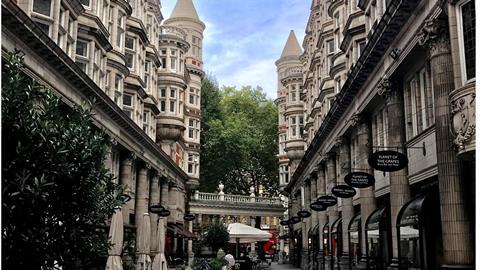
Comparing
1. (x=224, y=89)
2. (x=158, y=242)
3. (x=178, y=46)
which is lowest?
(x=158, y=242)

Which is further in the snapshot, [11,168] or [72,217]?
[72,217]

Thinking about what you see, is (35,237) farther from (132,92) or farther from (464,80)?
(132,92)

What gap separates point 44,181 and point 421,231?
40.5 feet

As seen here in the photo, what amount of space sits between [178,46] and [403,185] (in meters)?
36.2

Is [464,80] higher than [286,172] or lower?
lower

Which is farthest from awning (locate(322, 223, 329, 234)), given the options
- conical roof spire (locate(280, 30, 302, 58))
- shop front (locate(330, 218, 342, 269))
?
conical roof spire (locate(280, 30, 302, 58))

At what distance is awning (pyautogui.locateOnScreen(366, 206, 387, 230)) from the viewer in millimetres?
21703

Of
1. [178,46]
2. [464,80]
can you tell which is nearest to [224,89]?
[178,46]

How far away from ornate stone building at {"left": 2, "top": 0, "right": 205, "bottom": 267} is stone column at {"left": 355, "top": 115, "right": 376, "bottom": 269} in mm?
9097

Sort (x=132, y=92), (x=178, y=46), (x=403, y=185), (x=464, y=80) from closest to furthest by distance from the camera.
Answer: (x=464, y=80), (x=403, y=185), (x=132, y=92), (x=178, y=46)

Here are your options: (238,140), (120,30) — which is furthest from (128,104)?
(238,140)

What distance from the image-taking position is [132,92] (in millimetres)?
37719

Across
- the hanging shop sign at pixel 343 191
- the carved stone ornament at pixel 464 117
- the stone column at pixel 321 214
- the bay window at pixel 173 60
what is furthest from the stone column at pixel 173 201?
the carved stone ornament at pixel 464 117

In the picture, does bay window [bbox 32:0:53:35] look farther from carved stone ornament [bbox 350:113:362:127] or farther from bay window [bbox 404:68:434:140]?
bay window [bbox 404:68:434:140]
